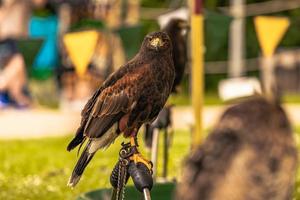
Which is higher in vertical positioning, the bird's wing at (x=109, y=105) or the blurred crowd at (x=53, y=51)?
the bird's wing at (x=109, y=105)

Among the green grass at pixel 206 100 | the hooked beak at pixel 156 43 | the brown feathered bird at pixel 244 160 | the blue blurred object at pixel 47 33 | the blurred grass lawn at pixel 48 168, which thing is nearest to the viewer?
the brown feathered bird at pixel 244 160

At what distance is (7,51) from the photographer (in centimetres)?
1176

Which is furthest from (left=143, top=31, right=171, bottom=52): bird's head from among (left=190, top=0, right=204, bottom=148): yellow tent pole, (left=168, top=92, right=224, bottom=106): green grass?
(left=168, top=92, right=224, bottom=106): green grass

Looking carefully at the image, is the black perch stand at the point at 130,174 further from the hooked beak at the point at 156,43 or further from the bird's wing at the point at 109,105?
the hooked beak at the point at 156,43

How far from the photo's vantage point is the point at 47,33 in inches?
526

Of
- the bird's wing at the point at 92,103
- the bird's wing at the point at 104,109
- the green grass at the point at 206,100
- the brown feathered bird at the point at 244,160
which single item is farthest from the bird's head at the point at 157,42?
the green grass at the point at 206,100

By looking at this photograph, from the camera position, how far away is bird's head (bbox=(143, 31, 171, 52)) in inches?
137

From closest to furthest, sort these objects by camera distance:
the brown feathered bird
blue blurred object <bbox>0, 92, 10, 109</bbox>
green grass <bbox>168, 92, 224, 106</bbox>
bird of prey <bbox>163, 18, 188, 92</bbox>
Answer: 1. the brown feathered bird
2. bird of prey <bbox>163, 18, 188, 92</bbox>
3. blue blurred object <bbox>0, 92, 10, 109</bbox>
4. green grass <bbox>168, 92, 224, 106</bbox>

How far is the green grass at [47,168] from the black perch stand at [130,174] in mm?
2719

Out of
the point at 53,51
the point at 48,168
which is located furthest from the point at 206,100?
the point at 48,168

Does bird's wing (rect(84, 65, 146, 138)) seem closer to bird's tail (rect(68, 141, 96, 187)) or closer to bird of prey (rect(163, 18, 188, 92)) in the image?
bird's tail (rect(68, 141, 96, 187))

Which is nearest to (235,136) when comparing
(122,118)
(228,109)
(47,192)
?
(228,109)

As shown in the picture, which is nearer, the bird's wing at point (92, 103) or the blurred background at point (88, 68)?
the bird's wing at point (92, 103)

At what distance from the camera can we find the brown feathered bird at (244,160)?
5.97ft
